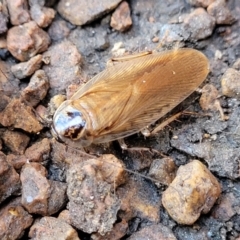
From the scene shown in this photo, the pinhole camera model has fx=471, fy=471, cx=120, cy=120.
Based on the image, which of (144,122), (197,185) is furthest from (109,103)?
(197,185)

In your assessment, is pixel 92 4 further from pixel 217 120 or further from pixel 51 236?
pixel 51 236

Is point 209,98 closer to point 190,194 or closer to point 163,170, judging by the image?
point 163,170

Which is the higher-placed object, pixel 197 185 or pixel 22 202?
pixel 22 202

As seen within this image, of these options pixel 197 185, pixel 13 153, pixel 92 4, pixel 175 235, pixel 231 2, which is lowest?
pixel 175 235

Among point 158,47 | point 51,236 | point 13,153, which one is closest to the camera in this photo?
point 51,236

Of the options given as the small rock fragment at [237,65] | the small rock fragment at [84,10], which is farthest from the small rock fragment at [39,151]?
the small rock fragment at [237,65]

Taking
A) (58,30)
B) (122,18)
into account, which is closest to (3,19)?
(58,30)

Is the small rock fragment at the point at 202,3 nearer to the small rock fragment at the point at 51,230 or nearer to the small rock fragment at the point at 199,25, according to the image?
the small rock fragment at the point at 199,25
